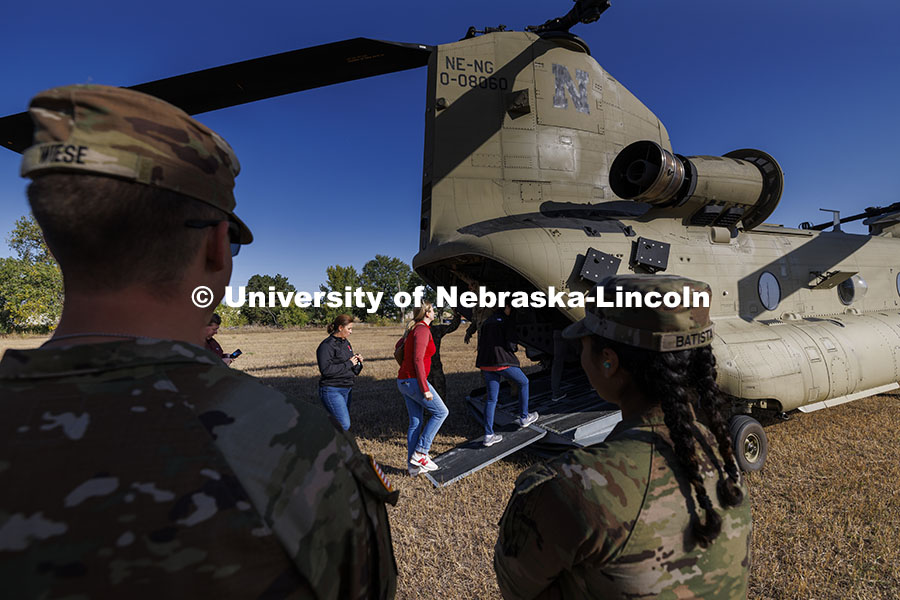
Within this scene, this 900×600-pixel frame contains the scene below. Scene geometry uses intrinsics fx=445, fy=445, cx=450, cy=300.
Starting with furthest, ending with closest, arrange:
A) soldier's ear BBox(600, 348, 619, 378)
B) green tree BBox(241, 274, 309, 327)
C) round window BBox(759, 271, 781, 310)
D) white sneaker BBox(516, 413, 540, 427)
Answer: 1. green tree BBox(241, 274, 309, 327)
2. round window BBox(759, 271, 781, 310)
3. white sneaker BBox(516, 413, 540, 427)
4. soldier's ear BBox(600, 348, 619, 378)

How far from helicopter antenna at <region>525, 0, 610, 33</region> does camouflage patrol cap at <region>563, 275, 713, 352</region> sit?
13.7 ft

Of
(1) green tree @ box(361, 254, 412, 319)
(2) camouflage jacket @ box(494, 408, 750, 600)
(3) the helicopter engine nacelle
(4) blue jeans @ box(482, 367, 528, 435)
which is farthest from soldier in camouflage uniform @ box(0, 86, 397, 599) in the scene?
(1) green tree @ box(361, 254, 412, 319)

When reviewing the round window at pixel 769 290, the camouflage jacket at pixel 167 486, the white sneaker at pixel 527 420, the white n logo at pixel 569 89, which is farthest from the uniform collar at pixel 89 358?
the round window at pixel 769 290

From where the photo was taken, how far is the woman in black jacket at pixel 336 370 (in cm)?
521

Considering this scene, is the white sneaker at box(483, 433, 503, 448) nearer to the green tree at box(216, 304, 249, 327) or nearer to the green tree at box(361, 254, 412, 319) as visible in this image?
the green tree at box(216, 304, 249, 327)

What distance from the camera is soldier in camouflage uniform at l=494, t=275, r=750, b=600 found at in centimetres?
118

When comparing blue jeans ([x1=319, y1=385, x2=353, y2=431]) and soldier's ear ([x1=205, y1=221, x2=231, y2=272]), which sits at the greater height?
soldier's ear ([x1=205, y1=221, x2=231, y2=272])

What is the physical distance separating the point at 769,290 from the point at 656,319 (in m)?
6.04

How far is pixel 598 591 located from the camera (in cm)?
121

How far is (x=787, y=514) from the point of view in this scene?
3.89m

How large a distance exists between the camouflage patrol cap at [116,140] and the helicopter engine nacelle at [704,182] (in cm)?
505

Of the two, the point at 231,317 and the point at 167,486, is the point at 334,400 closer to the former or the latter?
the point at 167,486

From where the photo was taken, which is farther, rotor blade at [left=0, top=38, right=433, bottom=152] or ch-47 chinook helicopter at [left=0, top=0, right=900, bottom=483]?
ch-47 chinook helicopter at [left=0, top=0, right=900, bottom=483]

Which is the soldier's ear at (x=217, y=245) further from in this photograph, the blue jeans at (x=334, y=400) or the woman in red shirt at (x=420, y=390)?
the blue jeans at (x=334, y=400)
